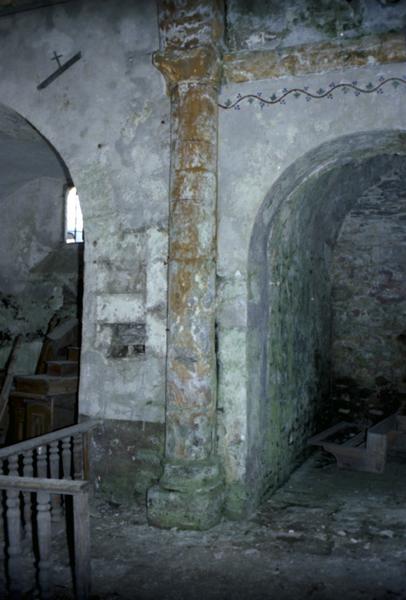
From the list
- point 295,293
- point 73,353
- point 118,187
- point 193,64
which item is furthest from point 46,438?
point 193,64

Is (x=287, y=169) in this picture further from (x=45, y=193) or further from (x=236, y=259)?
(x=45, y=193)

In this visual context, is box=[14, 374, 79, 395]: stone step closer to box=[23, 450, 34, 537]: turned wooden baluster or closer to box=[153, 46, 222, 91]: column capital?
box=[23, 450, 34, 537]: turned wooden baluster

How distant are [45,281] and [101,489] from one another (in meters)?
4.55

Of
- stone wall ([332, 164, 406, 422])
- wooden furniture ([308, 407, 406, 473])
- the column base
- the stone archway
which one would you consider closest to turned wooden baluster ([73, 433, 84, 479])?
the column base

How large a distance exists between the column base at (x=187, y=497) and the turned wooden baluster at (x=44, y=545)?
54.1 inches

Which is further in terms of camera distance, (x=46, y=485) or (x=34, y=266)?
(x=34, y=266)

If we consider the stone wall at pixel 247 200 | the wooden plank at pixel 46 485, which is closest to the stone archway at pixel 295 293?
the stone wall at pixel 247 200

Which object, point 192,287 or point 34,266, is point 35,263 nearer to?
point 34,266

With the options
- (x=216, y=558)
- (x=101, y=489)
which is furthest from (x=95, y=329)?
(x=216, y=558)

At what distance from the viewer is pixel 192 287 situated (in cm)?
432

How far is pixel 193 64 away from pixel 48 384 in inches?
149

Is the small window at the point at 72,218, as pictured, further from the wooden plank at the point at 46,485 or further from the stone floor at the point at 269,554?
the wooden plank at the point at 46,485

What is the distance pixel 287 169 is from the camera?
14.3ft

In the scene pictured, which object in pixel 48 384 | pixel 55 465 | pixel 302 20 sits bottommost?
pixel 55 465
